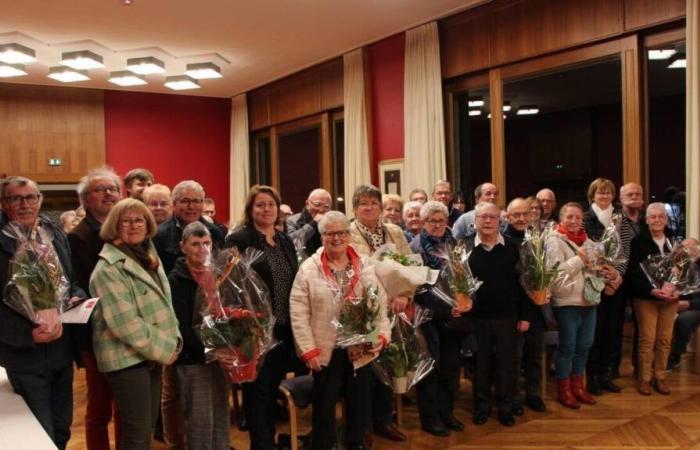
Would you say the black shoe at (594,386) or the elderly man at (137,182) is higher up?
the elderly man at (137,182)

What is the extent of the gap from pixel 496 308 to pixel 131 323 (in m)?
2.13

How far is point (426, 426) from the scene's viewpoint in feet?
11.5

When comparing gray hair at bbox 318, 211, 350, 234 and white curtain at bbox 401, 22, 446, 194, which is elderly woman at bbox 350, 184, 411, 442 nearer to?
gray hair at bbox 318, 211, 350, 234

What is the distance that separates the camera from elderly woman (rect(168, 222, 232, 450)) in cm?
264

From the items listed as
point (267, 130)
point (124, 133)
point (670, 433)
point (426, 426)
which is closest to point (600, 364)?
point (670, 433)

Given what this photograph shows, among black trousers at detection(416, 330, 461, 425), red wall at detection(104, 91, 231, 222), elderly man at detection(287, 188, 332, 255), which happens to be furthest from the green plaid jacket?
red wall at detection(104, 91, 231, 222)

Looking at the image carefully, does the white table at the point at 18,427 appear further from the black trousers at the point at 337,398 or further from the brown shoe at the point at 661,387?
the brown shoe at the point at 661,387

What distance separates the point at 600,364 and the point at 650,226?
1.04 meters

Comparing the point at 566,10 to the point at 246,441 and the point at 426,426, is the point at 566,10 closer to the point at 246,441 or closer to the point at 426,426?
the point at 426,426

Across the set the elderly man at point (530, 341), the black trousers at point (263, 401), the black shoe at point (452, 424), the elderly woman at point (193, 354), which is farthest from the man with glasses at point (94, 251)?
the elderly man at point (530, 341)

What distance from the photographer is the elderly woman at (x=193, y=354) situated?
2.64 meters

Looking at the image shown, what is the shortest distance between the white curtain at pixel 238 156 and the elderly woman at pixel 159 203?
6.70 meters

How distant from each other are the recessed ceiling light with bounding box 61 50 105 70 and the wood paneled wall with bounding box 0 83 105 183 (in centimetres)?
205

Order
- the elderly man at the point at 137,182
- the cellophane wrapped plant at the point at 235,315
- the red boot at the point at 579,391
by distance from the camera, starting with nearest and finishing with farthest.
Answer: the cellophane wrapped plant at the point at 235,315, the elderly man at the point at 137,182, the red boot at the point at 579,391
